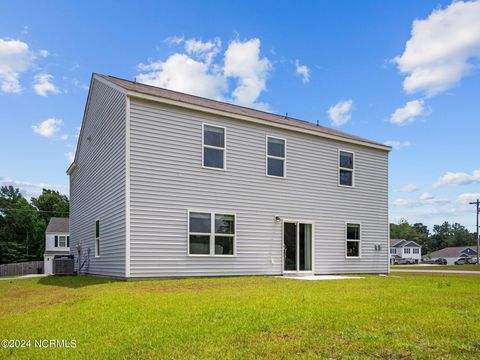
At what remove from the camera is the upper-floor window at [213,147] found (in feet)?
44.4

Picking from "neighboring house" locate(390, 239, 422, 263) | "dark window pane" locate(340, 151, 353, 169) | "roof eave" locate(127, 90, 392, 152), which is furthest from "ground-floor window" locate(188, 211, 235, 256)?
"neighboring house" locate(390, 239, 422, 263)

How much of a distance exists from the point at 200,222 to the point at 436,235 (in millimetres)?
116966

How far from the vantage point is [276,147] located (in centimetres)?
1505

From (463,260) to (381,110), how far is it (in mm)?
65703

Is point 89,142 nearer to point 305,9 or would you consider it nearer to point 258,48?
point 258,48

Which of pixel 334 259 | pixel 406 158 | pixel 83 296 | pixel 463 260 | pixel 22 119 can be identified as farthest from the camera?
pixel 463 260

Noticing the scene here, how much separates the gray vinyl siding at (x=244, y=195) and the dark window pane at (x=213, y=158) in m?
0.22

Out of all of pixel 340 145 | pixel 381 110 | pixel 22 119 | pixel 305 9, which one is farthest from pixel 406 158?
pixel 22 119

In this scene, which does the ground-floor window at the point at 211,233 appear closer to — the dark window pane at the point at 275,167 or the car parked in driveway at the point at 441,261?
the dark window pane at the point at 275,167

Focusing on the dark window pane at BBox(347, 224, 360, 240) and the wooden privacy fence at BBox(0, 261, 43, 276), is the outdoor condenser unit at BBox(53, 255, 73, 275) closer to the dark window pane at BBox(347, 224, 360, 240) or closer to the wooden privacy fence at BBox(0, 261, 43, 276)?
the dark window pane at BBox(347, 224, 360, 240)

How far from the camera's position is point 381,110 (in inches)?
730

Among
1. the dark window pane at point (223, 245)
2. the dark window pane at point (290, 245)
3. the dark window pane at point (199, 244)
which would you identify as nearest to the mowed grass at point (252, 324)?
the dark window pane at point (199, 244)

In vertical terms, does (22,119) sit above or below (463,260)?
above

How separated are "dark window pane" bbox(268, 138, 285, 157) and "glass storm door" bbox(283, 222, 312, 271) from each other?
236 centimetres
